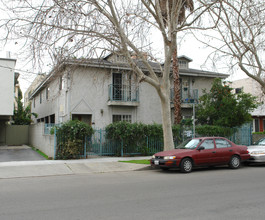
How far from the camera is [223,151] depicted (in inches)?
464

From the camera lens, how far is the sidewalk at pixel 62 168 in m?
11.1

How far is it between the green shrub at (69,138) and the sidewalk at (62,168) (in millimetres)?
714

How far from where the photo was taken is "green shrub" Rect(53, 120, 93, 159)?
47.6 ft

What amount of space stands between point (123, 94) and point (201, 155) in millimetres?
9833

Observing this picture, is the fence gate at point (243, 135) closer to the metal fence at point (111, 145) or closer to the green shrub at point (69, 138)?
the metal fence at point (111, 145)

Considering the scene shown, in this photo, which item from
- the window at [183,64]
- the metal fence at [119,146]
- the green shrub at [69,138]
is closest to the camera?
the green shrub at [69,138]

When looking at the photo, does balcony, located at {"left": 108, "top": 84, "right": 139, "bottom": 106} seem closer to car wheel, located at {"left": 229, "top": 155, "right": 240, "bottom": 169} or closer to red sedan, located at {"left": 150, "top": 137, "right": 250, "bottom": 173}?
red sedan, located at {"left": 150, "top": 137, "right": 250, "bottom": 173}

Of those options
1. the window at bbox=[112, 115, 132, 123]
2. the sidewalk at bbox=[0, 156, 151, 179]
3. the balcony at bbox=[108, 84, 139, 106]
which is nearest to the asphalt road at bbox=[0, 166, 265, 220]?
the sidewalk at bbox=[0, 156, 151, 179]

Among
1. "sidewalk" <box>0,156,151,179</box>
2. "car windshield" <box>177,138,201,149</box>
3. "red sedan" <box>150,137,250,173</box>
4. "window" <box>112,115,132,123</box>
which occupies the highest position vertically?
"window" <box>112,115,132,123</box>

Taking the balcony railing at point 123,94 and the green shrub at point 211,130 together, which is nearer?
the green shrub at point 211,130

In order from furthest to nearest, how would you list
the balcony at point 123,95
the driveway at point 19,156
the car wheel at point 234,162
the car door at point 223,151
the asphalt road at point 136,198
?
the balcony at point 123,95 → the driveway at point 19,156 → the car wheel at point 234,162 → the car door at point 223,151 → the asphalt road at point 136,198

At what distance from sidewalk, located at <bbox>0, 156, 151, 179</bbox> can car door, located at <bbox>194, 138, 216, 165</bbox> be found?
228 cm

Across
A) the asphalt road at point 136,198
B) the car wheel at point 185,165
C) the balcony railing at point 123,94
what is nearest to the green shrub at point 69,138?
the asphalt road at point 136,198

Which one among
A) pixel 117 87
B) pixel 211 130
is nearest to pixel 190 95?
pixel 211 130
